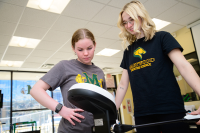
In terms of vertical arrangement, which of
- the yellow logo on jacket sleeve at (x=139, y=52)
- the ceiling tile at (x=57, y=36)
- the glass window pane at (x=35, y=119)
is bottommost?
the glass window pane at (x=35, y=119)

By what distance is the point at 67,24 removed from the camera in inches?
138

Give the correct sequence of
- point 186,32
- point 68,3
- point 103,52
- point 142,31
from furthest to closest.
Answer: point 103,52 → point 186,32 → point 68,3 → point 142,31

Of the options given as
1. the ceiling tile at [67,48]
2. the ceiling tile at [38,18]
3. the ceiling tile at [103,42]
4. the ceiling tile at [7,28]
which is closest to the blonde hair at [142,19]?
the ceiling tile at [38,18]

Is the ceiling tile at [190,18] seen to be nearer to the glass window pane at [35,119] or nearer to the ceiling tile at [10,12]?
the ceiling tile at [10,12]

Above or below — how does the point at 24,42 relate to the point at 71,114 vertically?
above

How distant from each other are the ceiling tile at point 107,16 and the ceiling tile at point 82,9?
0.11 m

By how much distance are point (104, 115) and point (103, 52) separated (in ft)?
16.7

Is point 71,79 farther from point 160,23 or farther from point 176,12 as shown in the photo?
point 160,23

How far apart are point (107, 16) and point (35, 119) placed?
16.8 feet

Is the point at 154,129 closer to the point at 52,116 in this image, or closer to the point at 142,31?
the point at 142,31

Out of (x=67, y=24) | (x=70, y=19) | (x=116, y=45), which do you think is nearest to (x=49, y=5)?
(x=70, y=19)

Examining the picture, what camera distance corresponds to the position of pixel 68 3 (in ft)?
9.42

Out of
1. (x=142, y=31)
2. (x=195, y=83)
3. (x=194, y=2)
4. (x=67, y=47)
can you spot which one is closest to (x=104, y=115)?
(x=195, y=83)

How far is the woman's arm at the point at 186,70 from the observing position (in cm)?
87
